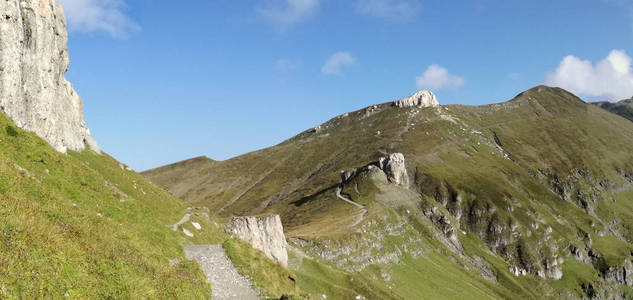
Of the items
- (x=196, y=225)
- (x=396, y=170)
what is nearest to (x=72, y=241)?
(x=196, y=225)

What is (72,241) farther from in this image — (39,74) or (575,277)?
(575,277)

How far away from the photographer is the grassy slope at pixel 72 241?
47.3 feet

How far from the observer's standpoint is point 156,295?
63.0 ft

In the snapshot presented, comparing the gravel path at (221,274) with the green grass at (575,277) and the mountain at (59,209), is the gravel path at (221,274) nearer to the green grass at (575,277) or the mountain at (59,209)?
the mountain at (59,209)

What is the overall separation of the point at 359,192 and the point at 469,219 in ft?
189

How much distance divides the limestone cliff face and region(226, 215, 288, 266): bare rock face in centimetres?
2727

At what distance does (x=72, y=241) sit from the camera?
708 inches

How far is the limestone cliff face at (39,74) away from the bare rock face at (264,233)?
2727 cm

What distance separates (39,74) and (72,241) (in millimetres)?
45876

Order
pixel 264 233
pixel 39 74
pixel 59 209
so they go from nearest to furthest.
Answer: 1. pixel 59 209
2. pixel 39 74
3. pixel 264 233

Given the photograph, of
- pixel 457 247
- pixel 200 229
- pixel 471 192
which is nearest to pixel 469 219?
pixel 471 192

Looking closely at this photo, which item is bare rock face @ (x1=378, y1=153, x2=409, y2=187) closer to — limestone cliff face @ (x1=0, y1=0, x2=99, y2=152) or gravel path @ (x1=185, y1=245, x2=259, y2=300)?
limestone cliff face @ (x1=0, y1=0, x2=99, y2=152)

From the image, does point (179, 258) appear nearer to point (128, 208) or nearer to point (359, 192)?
point (128, 208)

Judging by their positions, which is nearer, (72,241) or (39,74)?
(72,241)
